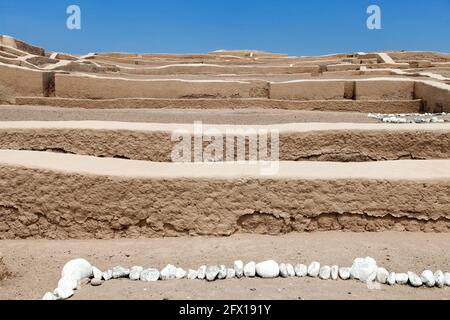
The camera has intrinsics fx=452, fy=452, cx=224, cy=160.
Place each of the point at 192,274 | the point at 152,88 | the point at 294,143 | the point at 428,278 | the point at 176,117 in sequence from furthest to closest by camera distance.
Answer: the point at 152,88, the point at 176,117, the point at 294,143, the point at 192,274, the point at 428,278

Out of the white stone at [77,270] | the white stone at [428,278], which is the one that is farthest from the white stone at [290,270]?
the white stone at [77,270]

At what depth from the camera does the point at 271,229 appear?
3.24 m

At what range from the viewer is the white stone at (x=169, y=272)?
8.71 ft

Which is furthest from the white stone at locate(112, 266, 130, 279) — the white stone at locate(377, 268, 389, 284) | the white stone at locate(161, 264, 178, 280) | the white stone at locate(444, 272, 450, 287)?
the white stone at locate(444, 272, 450, 287)

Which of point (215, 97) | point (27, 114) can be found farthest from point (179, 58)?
point (27, 114)

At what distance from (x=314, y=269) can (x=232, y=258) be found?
0.53 m

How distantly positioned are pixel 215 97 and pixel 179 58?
42.1 ft

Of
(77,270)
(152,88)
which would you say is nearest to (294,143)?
(77,270)

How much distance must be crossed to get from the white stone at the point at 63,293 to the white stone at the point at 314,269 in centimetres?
135

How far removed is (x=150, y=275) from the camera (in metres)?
2.64

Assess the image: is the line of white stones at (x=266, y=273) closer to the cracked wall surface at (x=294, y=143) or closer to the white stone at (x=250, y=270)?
the white stone at (x=250, y=270)

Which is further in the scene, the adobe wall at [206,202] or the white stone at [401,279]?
the adobe wall at [206,202]

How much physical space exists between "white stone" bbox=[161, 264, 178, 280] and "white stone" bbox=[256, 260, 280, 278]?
0.49m

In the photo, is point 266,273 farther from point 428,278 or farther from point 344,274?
point 428,278
